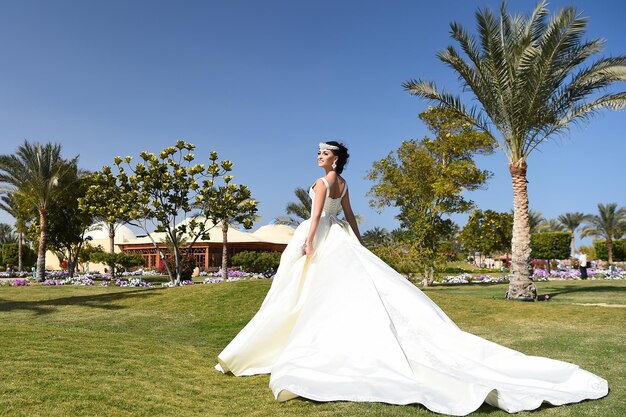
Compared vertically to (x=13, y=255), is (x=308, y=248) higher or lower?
higher

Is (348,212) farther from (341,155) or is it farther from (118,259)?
(118,259)

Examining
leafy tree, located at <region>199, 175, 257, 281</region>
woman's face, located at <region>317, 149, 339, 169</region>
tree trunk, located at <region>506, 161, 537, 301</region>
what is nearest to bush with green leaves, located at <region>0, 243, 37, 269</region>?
leafy tree, located at <region>199, 175, 257, 281</region>

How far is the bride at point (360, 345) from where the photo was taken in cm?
398

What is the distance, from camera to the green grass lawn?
4.02 m

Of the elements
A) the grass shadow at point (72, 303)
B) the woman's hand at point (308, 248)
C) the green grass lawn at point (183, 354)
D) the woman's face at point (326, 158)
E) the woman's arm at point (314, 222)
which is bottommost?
the grass shadow at point (72, 303)

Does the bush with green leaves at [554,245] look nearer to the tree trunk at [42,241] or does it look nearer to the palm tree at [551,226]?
the palm tree at [551,226]

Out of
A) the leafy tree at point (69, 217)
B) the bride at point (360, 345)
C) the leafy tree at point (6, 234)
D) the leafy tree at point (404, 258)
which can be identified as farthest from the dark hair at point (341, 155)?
the leafy tree at point (6, 234)

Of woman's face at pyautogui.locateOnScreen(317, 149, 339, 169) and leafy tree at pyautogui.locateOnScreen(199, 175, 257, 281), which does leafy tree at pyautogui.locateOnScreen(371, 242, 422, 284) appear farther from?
woman's face at pyautogui.locateOnScreen(317, 149, 339, 169)

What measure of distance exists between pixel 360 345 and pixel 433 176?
23990 millimetres

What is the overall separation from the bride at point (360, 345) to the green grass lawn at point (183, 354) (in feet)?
0.46

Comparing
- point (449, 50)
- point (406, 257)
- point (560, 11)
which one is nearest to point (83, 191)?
point (406, 257)

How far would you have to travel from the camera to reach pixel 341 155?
233 inches

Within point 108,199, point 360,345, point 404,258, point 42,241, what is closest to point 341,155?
point 360,345

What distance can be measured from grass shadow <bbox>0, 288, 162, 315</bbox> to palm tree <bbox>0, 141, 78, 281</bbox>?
38.4 ft
